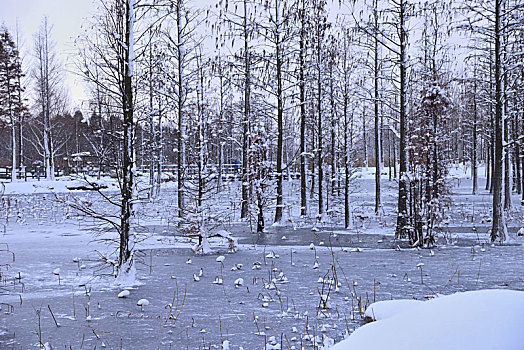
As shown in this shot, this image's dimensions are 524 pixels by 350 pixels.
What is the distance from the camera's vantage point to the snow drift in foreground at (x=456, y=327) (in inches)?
82.4

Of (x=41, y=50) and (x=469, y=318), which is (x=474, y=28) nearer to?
(x=469, y=318)

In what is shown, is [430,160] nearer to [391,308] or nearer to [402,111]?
[402,111]

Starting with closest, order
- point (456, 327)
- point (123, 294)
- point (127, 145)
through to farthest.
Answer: point (456, 327)
point (123, 294)
point (127, 145)

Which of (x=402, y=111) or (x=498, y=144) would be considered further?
(x=402, y=111)

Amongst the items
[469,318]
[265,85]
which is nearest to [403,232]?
[265,85]

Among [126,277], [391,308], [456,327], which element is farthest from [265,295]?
[456,327]

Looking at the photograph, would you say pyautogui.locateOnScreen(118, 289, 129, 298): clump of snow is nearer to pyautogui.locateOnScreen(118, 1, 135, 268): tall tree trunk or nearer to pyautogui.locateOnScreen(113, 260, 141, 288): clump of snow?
pyautogui.locateOnScreen(113, 260, 141, 288): clump of snow

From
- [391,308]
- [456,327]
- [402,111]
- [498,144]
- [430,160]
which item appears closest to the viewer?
[456,327]

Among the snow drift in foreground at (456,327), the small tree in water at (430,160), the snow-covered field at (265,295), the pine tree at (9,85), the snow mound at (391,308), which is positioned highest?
the pine tree at (9,85)

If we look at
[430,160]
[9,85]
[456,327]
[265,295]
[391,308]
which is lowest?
[265,295]

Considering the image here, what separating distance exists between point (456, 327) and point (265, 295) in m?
5.34

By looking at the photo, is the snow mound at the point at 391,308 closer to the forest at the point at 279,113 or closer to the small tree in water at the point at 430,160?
the forest at the point at 279,113

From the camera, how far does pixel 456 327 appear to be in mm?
2254

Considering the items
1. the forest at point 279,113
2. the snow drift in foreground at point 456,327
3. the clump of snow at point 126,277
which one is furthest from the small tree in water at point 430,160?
the snow drift in foreground at point 456,327
